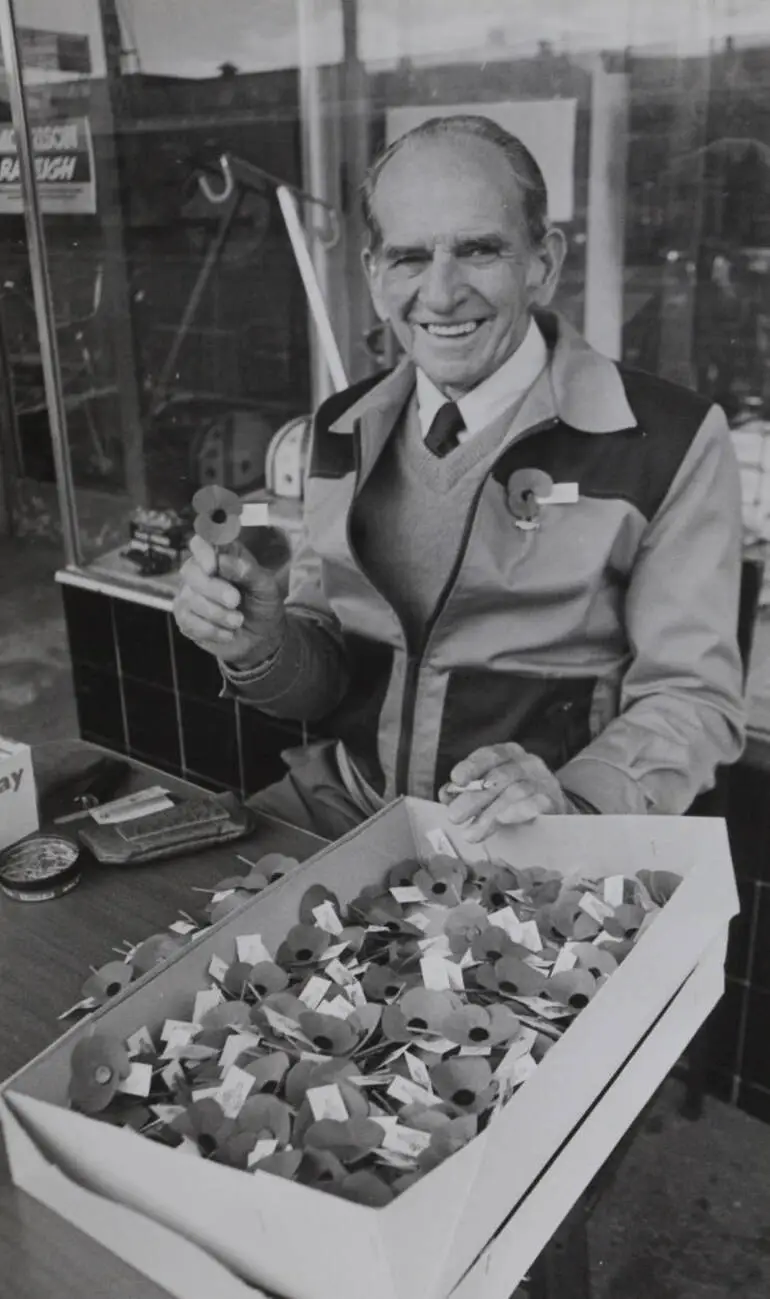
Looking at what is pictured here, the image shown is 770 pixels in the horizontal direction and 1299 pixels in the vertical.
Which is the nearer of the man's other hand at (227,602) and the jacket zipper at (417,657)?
the man's other hand at (227,602)

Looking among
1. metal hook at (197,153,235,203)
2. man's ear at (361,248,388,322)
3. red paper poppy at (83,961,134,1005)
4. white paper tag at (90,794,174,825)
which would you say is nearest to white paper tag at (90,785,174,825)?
white paper tag at (90,794,174,825)

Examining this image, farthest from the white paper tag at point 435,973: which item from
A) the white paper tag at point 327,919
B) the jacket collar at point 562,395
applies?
the jacket collar at point 562,395

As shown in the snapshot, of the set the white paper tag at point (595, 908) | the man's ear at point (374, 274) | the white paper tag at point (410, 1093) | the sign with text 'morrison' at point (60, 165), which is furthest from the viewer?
the sign with text 'morrison' at point (60, 165)

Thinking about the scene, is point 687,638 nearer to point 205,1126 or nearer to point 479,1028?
point 479,1028

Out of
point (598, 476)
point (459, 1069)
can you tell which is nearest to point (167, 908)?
point (459, 1069)

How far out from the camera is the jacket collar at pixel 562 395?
159 cm

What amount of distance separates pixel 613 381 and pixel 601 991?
99cm

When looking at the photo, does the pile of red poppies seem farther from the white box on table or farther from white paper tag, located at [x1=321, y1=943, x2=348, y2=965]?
the white box on table

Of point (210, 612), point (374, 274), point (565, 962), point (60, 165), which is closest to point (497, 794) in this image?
point (565, 962)

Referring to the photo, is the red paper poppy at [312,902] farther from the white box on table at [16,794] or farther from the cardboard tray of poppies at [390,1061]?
the white box on table at [16,794]

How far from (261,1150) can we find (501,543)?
954 millimetres

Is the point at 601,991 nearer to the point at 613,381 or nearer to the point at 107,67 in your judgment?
the point at 613,381

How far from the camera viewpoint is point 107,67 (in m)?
2.43

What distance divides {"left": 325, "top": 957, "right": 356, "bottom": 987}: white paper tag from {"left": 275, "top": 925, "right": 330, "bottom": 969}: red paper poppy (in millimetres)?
22
